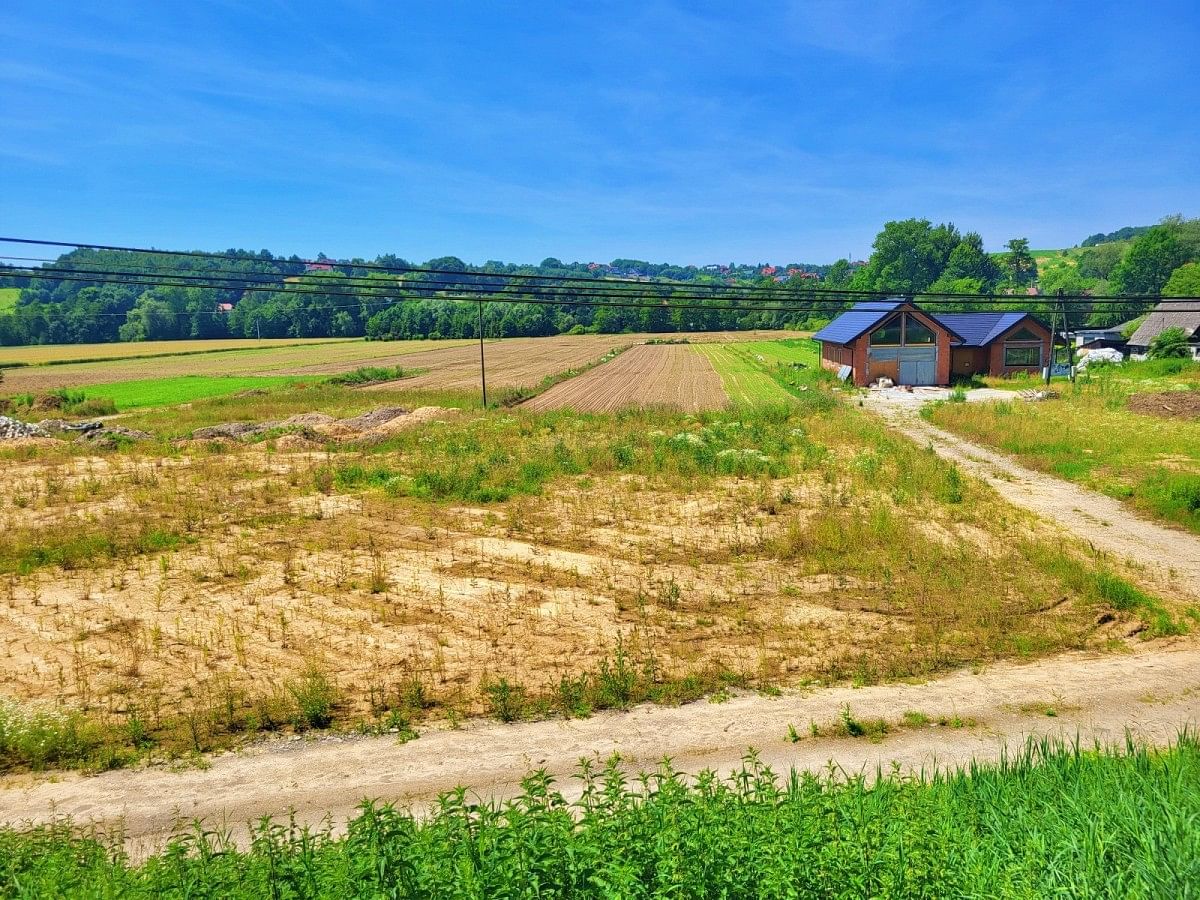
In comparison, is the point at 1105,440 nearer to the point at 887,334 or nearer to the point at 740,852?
the point at 887,334

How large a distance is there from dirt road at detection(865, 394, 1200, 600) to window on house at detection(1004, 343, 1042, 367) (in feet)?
75.7

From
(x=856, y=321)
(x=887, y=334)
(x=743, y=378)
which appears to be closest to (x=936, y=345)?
(x=887, y=334)

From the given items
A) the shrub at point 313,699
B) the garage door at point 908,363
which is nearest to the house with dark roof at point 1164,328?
the garage door at point 908,363

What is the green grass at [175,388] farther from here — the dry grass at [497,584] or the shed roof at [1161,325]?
the shed roof at [1161,325]

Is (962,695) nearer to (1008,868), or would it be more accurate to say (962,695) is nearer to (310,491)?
(1008,868)

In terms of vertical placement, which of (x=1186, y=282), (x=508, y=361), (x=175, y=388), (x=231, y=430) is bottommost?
(x=231, y=430)

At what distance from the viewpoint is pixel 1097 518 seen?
18.3 metres

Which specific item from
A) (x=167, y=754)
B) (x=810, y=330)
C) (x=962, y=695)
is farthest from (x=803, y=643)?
(x=810, y=330)

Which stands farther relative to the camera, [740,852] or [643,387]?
[643,387]

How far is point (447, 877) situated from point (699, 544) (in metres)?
12.3

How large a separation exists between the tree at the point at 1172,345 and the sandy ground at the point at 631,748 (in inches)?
2140

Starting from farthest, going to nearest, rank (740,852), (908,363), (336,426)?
1. (908,363)
2. (336,426)
3. (740,852)

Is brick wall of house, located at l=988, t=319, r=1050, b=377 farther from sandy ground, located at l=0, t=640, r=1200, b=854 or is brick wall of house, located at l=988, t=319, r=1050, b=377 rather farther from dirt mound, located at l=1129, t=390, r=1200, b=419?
sandy ground, located at l=0, t=640, r=1200, b=854

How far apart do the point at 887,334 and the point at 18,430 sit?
48.7m
